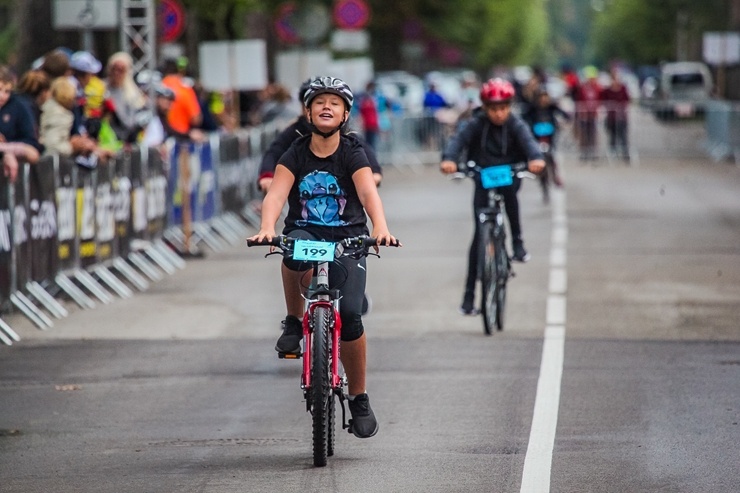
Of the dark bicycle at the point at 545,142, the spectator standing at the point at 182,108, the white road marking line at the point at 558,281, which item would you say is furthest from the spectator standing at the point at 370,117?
the white road marking line at the point at 558,281

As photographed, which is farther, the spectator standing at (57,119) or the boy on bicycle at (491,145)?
the spectator standing at (57,119)

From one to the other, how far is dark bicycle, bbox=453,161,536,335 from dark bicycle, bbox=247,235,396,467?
15.2 ft

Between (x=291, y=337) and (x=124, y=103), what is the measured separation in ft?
31.6

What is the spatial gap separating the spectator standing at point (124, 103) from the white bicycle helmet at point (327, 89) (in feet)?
31.3

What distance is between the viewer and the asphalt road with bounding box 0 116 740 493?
297 inches

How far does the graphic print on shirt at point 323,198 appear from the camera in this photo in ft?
25.8

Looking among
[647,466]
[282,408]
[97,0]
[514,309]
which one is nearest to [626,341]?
[514,309]

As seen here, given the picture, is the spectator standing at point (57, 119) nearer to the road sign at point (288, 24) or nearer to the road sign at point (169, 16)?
the road sign at point (169, 16)

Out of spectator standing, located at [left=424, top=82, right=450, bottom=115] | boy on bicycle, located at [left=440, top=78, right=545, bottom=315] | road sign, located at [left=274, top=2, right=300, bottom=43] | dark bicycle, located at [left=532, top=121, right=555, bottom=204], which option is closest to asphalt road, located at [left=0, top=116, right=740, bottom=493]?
boy on bicycle, located at [left=440, top=78, right=545, bottom=315]

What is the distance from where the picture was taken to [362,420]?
7.92 metres

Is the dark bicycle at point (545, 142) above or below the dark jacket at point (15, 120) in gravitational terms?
below

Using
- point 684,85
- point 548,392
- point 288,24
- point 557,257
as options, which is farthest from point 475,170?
point 684,85

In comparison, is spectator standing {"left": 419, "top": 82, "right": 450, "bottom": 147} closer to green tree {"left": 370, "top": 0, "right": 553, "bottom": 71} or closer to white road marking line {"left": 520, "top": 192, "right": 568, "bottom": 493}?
white road marking line {"left": 520, "top": 192, "right": 568, "bottom": 493}

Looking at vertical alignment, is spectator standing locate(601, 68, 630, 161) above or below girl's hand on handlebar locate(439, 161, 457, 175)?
below
